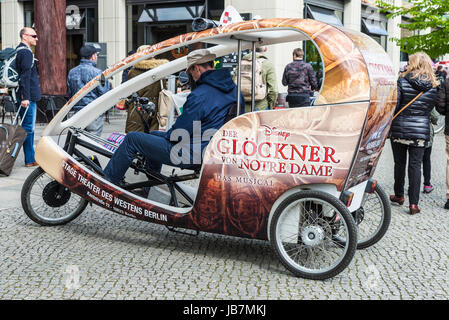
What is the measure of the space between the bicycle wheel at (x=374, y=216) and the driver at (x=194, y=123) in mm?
1379

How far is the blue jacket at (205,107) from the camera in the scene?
476 centimetres

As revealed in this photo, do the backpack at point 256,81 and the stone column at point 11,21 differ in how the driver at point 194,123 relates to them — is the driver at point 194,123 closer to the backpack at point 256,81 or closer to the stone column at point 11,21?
the backpack at point 256,81

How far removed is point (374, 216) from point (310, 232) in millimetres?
1022

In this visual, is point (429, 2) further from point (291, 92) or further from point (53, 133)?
point (53, 133)

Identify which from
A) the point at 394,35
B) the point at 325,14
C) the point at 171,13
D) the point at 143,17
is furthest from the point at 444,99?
the point at 394,35

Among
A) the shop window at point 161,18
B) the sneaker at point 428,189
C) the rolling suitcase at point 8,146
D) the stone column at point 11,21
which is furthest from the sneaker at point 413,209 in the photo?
the stone column at point 11,21

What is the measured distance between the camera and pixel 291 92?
11484 millimetres

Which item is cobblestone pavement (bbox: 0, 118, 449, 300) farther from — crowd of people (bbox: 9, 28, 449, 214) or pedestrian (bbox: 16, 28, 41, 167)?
pedestrian (bbox: 16, 28, 41, 167)

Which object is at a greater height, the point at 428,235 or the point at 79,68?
the point at 79,68

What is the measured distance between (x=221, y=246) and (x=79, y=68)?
410 cm

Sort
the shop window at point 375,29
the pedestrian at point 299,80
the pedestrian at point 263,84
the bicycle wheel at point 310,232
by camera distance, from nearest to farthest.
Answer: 1. the bicycle wheel at point 310,232
2. the pedestrian at point 263,84
3. the pedestrian at point 299,80
4. the shop window at point 375,29

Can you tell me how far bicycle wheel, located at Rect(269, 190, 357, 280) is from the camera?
4289 millimetres
